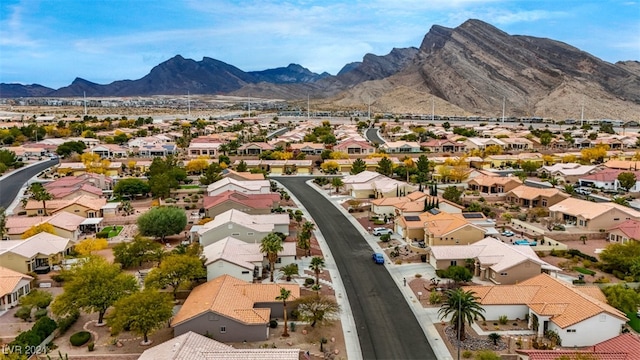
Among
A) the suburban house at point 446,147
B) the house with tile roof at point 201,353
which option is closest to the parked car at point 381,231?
the house with tile roof at point 201,353

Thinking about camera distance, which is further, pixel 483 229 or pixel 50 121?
Result: pixel 50 121

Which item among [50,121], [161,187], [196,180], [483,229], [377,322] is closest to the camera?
[377,322]

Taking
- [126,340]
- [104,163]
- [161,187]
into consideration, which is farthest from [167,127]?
[126,340]

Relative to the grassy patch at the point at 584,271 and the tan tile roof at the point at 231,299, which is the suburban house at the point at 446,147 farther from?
the tan tile roof at the point at 231,299

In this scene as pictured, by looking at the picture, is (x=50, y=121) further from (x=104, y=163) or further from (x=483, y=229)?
(x=483, y=229)

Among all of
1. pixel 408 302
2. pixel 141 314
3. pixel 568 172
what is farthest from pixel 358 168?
pixel 141 314

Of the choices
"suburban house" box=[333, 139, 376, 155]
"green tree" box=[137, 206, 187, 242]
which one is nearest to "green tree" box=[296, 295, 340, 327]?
"green tree" box=[137, 206, 187, 242]

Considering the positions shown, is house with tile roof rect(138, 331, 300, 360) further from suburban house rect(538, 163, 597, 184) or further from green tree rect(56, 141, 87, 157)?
green tree rect(56, 141, 87, 157)
